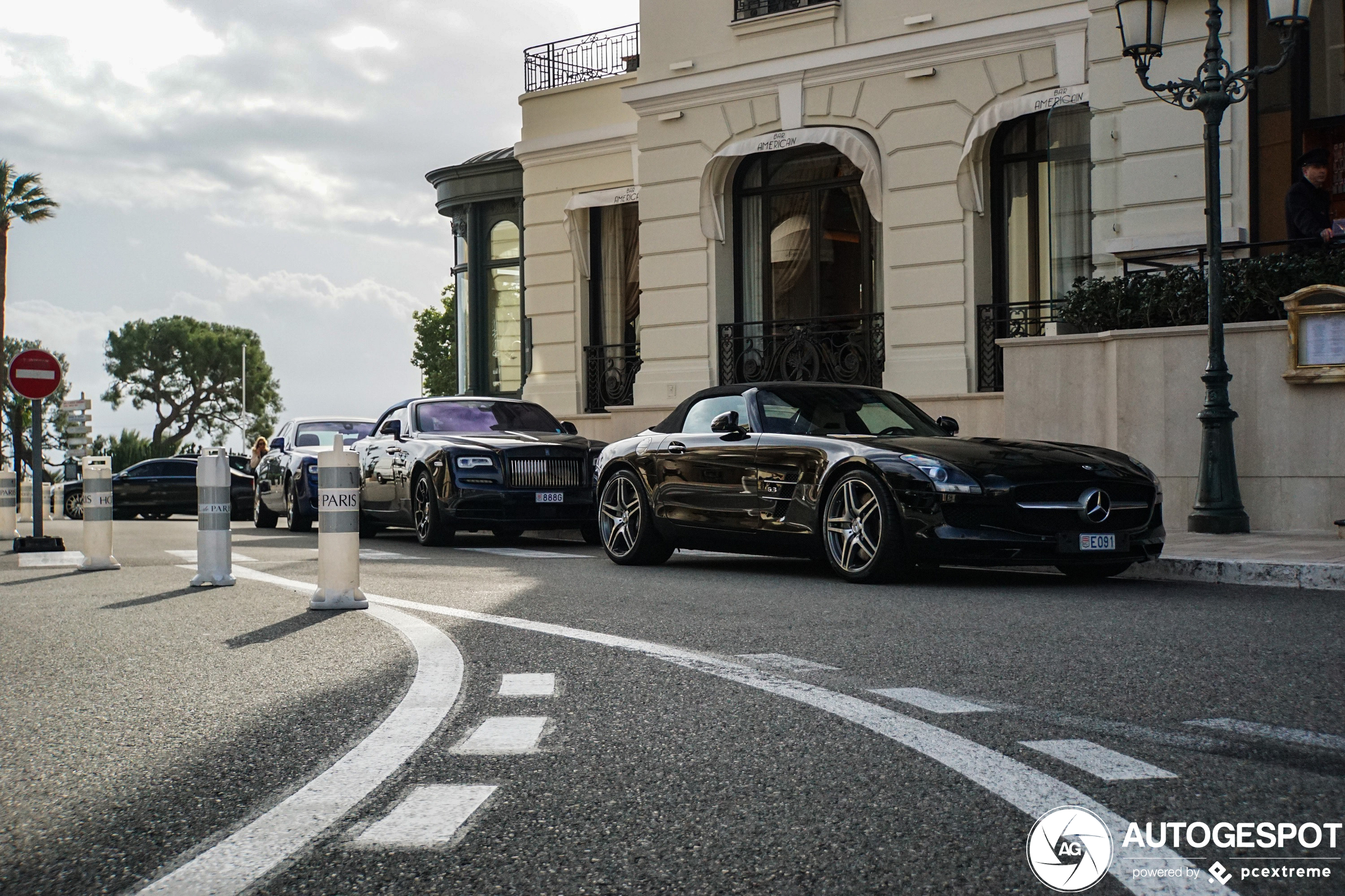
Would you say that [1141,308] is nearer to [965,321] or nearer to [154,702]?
[965,321]

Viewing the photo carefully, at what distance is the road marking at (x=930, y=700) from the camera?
4.93m

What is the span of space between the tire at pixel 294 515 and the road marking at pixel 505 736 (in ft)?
48.9

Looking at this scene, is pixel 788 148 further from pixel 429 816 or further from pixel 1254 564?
pixel 429 816

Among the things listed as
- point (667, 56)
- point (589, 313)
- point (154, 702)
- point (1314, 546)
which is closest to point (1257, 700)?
point (154, 702)

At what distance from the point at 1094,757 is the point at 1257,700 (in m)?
1.28

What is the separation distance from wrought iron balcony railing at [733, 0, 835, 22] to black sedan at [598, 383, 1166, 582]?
10.00 m

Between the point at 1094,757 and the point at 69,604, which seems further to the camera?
the point at 69,604

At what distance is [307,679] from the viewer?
5.86 metres

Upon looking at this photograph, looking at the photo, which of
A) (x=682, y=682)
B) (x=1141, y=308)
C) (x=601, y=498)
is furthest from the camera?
(x=1141, y=308)

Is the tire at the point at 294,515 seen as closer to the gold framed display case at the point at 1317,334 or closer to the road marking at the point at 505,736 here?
the gold framed display case at the point at 1317,334

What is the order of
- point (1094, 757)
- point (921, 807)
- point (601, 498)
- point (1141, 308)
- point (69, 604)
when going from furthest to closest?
point (1141, 308)
point (601, 498)
point (69, 604)
point (1094, 757)
point (921, 807)

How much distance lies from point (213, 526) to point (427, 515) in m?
4.65

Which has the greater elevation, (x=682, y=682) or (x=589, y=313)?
(x=589, y=313)

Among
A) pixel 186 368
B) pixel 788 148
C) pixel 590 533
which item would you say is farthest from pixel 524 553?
pixel 186 368
